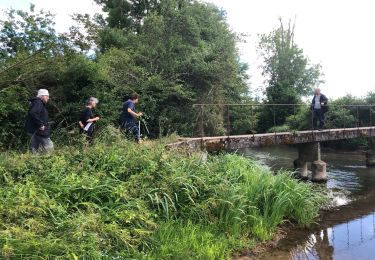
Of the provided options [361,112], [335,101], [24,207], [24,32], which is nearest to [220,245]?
[24,207]

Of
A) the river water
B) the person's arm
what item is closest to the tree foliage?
the person's arm

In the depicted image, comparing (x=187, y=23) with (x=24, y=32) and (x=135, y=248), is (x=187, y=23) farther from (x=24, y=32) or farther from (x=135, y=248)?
(x=135, y=248)

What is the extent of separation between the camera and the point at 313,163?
47.5ft

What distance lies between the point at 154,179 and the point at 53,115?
6.38 meters

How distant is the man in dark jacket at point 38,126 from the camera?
7.32m

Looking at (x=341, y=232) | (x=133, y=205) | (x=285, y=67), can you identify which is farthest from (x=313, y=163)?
(x=285, y=67)

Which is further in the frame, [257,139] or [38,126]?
[257,139]

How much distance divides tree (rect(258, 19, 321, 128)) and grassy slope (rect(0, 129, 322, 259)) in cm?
2674

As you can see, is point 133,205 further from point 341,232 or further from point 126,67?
point 126,67

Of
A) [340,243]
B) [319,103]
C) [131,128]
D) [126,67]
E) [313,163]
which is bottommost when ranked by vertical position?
[340,243]

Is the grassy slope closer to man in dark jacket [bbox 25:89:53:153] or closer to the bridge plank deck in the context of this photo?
man in dark jacket [bbox 25:89:53:153]

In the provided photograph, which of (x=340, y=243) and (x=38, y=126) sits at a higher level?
(x=38, y=126)

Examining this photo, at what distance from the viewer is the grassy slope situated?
4.22 meters

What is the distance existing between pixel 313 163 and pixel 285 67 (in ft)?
83.4
